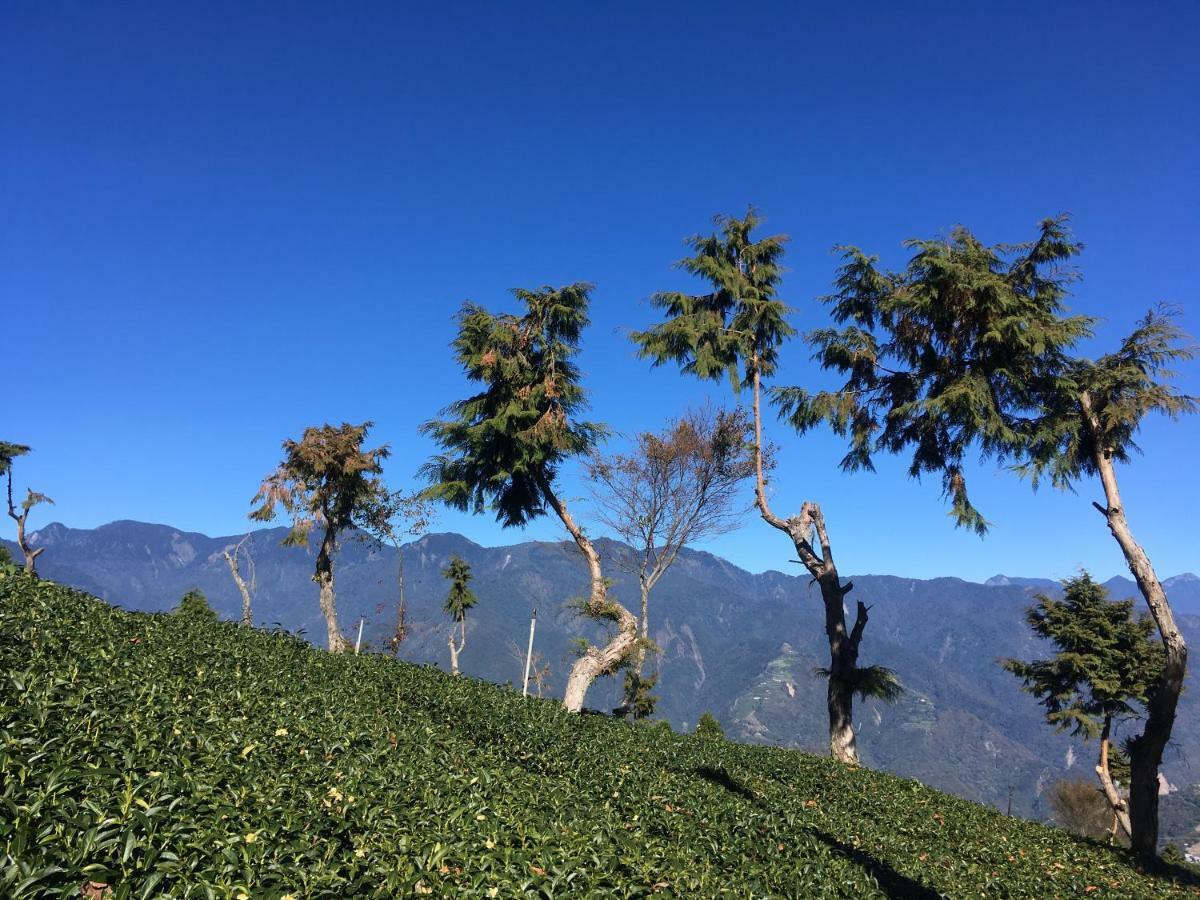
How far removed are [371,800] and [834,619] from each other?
15218mm

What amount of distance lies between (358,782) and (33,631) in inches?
176

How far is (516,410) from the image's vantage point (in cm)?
1850

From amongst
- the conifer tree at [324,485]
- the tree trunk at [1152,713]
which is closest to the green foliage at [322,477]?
the conifer tree at [324,485]

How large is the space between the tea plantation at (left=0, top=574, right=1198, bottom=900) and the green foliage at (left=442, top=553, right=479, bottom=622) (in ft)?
82.6

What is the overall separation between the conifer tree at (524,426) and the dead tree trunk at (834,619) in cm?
524

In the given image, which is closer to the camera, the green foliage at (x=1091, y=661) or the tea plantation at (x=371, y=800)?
the tea plantation at (x=371, y=800)

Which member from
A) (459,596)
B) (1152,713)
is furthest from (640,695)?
(1152,713)

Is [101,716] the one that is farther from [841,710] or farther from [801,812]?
[841,710]

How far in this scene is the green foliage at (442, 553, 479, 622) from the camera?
37.1 meters

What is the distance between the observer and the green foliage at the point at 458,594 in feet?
122

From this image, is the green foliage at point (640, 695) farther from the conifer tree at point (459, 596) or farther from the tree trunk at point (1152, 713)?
the tree trunk at point (1152, 713)

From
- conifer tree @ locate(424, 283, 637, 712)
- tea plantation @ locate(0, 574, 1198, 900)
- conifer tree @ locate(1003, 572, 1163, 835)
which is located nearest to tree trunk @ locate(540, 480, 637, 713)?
conifer tree @ locate(424, 283, 637, 712)

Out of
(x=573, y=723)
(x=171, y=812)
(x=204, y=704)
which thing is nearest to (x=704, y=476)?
(x=573, y=723)

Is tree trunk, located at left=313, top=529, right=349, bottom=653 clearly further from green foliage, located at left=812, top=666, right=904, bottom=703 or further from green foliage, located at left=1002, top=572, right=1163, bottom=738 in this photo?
green foliage, located at left=1002, top=572, right=1163, bottom=738
